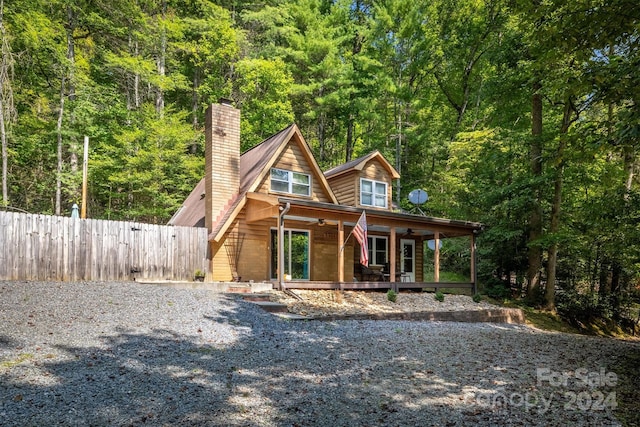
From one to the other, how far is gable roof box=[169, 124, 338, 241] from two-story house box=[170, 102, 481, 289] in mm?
42

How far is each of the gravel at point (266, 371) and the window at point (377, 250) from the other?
9785 mm

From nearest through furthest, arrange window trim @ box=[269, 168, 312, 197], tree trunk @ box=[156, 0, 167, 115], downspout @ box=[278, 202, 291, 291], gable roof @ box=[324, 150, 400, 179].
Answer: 1. downspout @ box=[278, 202, 291, 291]
2. window trim @ box=[269, 168, 312, 197]
3. gable roof @ box=[324, 150, 400, 179]
4. tree trunk @ box=[156, 0, 167, 115]

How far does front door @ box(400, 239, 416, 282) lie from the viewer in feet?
63.0

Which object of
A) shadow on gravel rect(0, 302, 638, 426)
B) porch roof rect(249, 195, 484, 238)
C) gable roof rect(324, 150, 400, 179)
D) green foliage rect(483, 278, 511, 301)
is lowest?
green foliage rect(483, 278, 511, 301)

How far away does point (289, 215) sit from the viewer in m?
13.2

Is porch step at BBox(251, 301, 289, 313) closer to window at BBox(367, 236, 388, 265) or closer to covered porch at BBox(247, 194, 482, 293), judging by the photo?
covered porch at BBox(247, 194, 482, 293)

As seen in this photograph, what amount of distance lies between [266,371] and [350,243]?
1217 centimetres

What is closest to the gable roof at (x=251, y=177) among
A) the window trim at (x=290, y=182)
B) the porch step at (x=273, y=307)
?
the window trim at (x=290, y=182)

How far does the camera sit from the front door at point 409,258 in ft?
63.0

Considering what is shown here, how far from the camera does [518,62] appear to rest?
664 inches

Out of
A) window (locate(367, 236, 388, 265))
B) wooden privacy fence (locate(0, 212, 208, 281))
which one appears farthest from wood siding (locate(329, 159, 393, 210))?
wooden privacy fence (locate(0, 212, 208, 281))

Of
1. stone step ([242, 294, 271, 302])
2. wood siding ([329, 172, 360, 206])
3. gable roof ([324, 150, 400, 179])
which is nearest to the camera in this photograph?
stone step ([242, 294, 271, 302])

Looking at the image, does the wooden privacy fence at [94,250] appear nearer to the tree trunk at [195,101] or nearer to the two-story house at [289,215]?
the two-story house at [289,215]

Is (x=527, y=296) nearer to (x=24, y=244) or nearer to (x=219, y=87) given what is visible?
(x=24, y=244)
